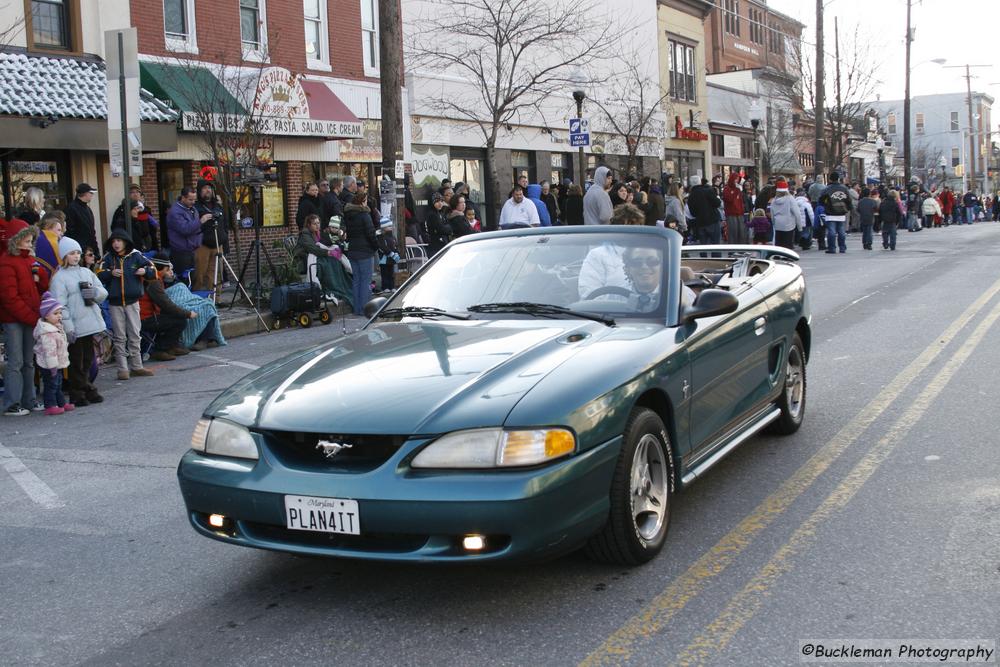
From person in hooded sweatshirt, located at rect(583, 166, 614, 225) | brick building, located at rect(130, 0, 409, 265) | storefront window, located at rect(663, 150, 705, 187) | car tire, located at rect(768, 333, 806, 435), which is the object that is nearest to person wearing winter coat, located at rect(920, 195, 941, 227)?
storefront window, located at rect(663, 150, 705, 187)

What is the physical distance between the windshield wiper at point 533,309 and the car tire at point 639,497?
74cm

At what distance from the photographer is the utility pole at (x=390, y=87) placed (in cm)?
1755

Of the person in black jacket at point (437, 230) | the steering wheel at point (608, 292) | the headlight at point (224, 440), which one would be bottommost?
the headlight at point (224, 440)

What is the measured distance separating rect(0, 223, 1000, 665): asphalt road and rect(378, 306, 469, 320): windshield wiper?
53.6 inches

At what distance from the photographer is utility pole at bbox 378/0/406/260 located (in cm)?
1755

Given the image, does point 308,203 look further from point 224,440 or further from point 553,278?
point 224,440

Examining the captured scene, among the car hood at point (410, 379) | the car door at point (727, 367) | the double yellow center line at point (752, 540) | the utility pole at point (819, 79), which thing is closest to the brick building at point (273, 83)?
the double yellow center line at point (752, 540)

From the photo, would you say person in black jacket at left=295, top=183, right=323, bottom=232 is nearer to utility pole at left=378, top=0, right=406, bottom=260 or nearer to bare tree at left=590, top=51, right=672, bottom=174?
utility pole at left=378, top=0, right=406, bottom=260

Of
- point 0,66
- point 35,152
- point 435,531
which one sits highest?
point 0,66

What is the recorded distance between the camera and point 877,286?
17.2 meters

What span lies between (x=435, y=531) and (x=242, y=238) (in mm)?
18379

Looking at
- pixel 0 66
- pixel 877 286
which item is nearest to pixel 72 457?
pixel 0 66

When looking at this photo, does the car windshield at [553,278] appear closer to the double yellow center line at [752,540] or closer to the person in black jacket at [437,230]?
the double yellow center line at [752,540]

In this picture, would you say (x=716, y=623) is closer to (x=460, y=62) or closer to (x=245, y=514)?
(x=245, y=514)
